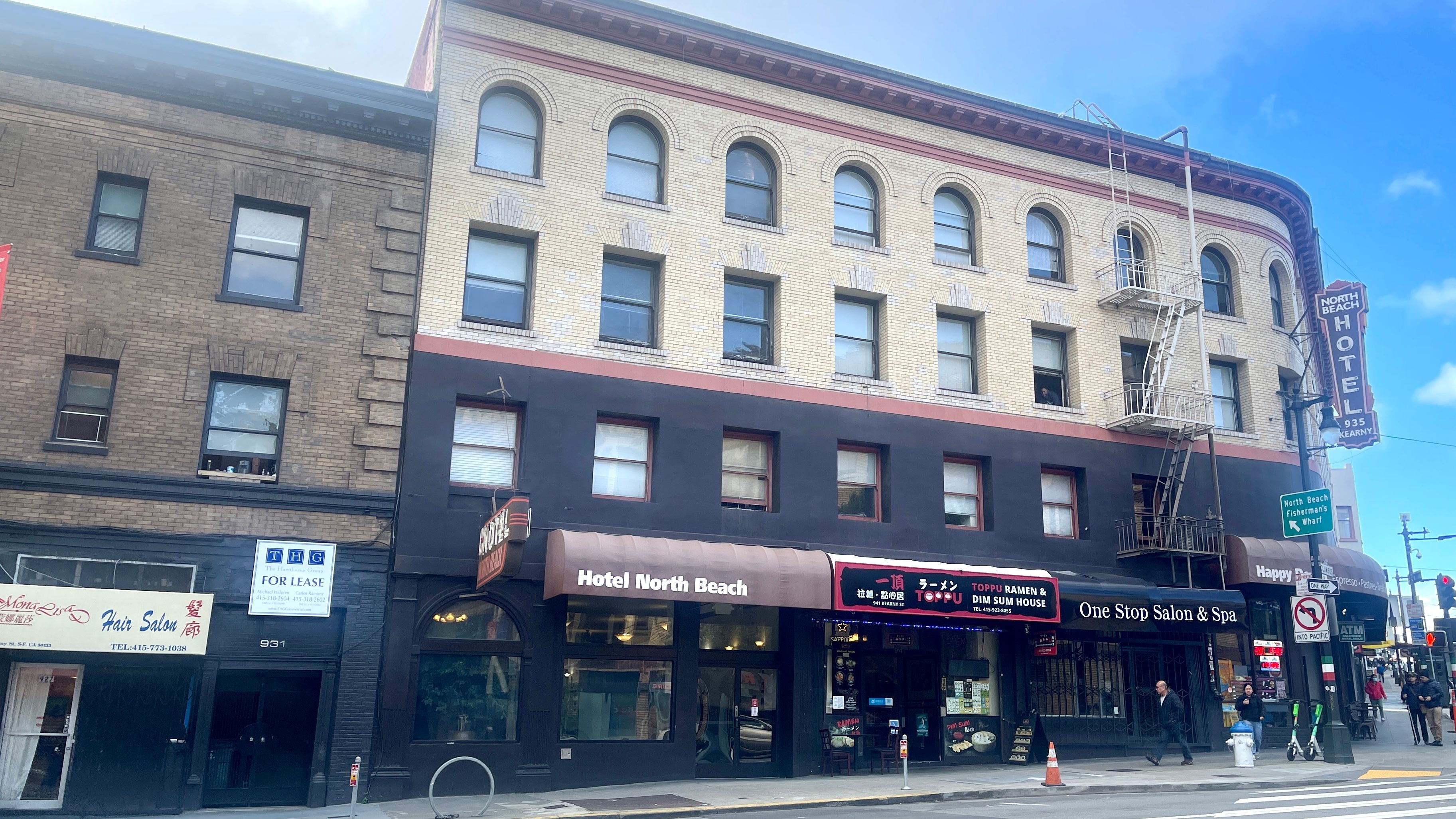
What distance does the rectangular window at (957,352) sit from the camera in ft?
76.1

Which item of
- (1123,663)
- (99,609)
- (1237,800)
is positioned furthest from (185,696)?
(1123,663)

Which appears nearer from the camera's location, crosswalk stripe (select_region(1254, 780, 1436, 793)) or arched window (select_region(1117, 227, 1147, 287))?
crosswalk stripe (select_region(1254, 780, 1436, 793))

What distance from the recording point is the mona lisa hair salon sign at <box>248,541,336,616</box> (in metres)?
16.4

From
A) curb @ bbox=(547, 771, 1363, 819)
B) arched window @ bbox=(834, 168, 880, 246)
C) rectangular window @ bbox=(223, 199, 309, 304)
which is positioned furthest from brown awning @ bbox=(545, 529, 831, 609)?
arched window @ bbox=(834, 168, 880, 246)

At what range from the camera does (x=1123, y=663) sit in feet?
75.8

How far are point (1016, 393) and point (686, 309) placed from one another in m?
7.73

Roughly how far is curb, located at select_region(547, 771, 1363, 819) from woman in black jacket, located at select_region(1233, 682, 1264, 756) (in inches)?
115

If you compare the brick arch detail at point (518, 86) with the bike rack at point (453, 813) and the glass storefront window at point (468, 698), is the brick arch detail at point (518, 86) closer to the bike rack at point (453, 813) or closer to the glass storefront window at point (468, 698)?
the glass storefront window at point (468, 698)

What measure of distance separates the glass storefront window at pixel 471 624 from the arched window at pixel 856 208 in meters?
10.6

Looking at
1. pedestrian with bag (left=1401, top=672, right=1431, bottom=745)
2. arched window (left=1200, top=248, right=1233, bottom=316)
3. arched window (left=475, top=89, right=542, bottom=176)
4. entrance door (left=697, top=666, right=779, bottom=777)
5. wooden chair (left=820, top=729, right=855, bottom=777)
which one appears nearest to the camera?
entrance door (left=697, top=666, right=779, bottom=777)

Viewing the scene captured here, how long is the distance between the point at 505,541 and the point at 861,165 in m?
12.3

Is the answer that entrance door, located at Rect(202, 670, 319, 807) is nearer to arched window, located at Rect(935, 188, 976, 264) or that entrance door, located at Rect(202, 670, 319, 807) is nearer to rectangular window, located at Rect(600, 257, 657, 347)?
rectangular window, located at Rect(600, 257, 657, 347)

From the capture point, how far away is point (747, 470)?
67.9 feet

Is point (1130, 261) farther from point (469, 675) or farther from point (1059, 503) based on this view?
point (469, 675)
